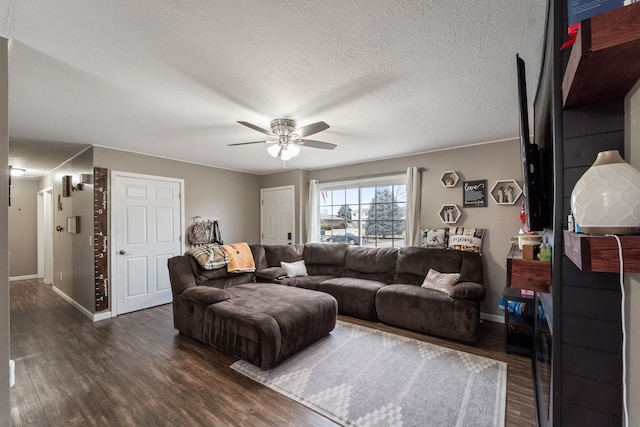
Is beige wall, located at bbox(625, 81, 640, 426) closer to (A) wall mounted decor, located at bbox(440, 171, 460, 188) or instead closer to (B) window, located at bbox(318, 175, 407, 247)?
(A) wall mounted decor, located at bbox(440, 171, 460, 188)

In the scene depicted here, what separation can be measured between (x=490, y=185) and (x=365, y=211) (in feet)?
6.50

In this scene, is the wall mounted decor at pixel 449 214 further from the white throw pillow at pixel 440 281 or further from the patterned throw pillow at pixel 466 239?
the white throw pillow at pixel 440 281

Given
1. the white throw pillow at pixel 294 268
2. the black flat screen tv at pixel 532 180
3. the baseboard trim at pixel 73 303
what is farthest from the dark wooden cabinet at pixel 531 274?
the baseboard trim at pixel 73 303

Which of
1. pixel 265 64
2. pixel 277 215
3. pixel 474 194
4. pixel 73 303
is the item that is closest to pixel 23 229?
pixel 73 303

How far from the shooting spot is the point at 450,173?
12.9 ft

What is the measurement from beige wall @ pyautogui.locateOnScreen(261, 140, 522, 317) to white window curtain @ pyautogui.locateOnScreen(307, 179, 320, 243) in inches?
63.2

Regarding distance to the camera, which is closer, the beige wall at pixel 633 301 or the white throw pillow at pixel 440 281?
the beige wall at pixel 633 301

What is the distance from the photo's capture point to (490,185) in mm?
3639

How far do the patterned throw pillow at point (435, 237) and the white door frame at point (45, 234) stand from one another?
284 inches

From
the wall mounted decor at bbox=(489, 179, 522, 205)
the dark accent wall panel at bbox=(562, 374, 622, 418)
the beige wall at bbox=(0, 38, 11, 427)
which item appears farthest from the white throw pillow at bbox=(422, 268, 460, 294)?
the beige wall at bbox=(0, 38, 11, 427)

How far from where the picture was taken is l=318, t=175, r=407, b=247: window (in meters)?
4.54

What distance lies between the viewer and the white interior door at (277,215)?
5.57 metres

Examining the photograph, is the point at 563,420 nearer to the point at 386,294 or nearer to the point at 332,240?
the point at 386,294

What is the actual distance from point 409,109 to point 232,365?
2.95 metres
